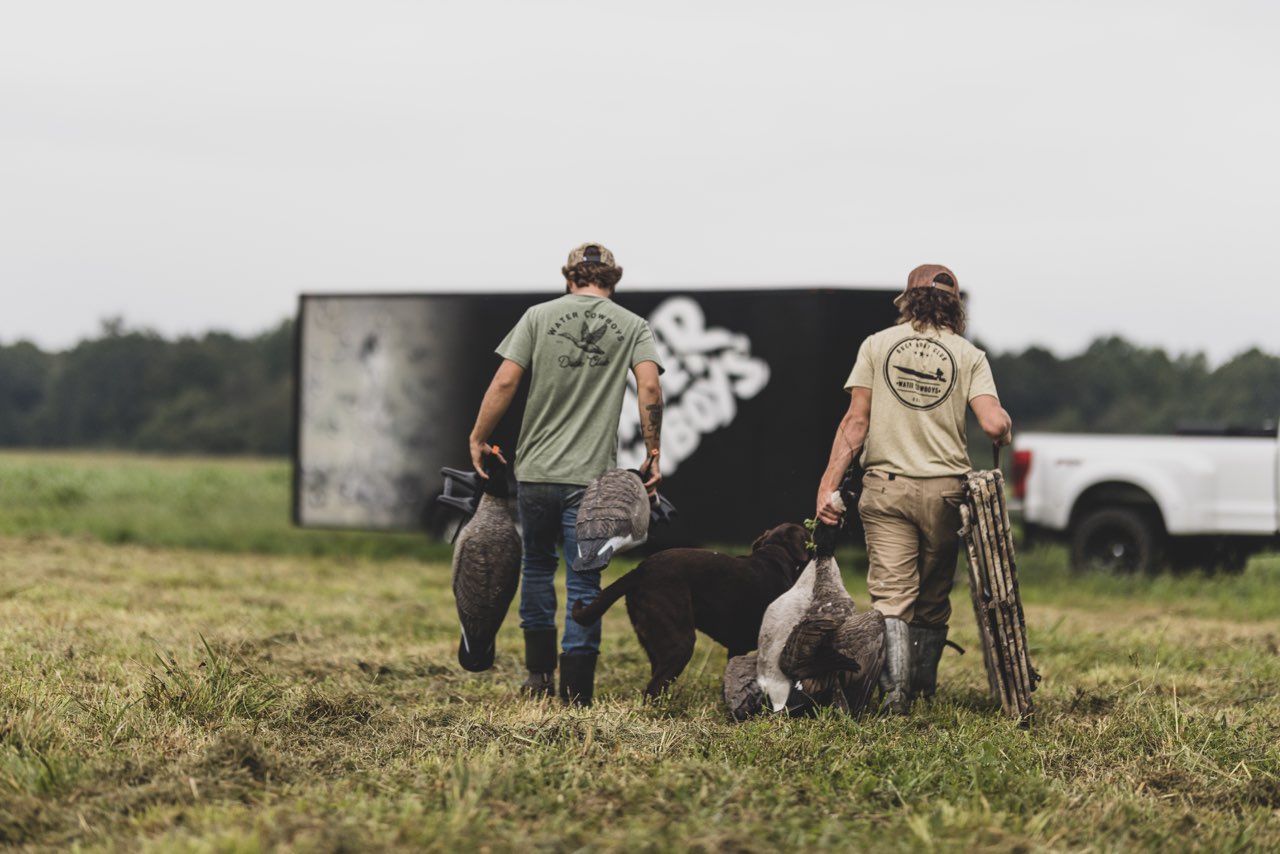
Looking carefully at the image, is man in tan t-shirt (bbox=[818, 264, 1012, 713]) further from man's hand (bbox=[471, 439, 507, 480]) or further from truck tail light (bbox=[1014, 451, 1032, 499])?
truck tail light (bbox=[1014, 451, 1032, 499])

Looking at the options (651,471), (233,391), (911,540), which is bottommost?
(911,540)

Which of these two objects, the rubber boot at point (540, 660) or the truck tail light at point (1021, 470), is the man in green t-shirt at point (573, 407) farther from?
the truck tail light at point (1021, 470)

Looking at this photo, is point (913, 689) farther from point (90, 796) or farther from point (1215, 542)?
point (1215, 542)

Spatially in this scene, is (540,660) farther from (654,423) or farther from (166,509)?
(166,509)

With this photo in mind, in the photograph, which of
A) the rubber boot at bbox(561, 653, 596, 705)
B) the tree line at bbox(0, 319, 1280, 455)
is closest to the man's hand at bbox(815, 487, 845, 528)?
the rubber boot at bbox(561, 653, 596, 705)

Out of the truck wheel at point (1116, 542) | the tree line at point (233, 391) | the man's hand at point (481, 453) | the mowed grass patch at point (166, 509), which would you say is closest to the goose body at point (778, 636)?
the man's hand at point (481, 453)

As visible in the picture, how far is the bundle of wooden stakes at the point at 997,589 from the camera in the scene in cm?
567

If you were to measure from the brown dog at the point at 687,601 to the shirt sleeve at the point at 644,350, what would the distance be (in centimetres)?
85

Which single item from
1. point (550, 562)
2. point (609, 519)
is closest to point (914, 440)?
point (609, 519)

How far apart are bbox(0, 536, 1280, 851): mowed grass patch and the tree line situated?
20.0m

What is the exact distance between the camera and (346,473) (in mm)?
14016

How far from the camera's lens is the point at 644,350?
5.90 meters

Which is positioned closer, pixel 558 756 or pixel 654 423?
pixel 558 756

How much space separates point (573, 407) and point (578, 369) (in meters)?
0.17
